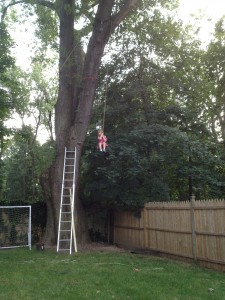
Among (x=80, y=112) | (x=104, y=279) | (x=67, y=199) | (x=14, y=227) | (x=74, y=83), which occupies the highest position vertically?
(x=74, y=83)

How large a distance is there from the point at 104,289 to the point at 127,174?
6.14 metres

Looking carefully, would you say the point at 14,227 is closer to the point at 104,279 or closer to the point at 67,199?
the point at 67,199

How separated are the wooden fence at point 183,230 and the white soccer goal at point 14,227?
4087mm

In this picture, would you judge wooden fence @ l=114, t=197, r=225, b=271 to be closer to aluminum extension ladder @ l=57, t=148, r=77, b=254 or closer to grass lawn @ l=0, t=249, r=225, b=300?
grass lawn @ l=0, t=249, r=225, b=300

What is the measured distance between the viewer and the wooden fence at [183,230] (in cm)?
827

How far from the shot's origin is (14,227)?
45.1ft

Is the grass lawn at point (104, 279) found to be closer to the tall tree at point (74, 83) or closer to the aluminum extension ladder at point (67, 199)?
the aluminum extension ladder at point (67, 199)

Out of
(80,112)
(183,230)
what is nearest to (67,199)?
(80,112)

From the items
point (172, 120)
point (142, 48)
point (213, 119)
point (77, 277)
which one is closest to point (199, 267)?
point (77, 277)

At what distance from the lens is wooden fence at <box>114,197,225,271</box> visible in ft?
27.1

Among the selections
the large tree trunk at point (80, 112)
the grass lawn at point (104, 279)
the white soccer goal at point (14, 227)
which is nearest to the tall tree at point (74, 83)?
the large tree trunk at point (80, 112)

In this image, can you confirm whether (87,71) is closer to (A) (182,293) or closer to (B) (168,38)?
(B) (168,38)

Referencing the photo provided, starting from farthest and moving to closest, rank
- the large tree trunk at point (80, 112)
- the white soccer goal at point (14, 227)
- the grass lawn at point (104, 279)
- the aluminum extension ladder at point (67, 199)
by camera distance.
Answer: the white soccer goal at point (14, 227) < the large tree trunk at point (80, 112) < the aluminum extension ladder at point (67, 199) < the grass lawn at point (104, 279)

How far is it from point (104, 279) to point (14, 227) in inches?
310
